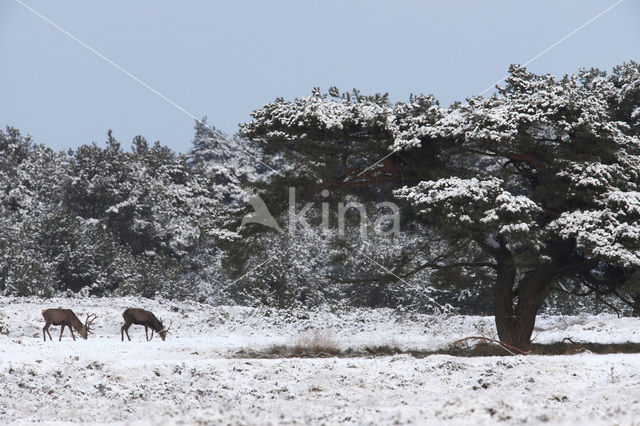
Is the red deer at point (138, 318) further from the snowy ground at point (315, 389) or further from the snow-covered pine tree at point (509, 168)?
the snow-covered pine tree at point (509, 168)

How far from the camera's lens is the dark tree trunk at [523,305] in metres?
15.4

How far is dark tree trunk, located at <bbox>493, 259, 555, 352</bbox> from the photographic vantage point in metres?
15.4

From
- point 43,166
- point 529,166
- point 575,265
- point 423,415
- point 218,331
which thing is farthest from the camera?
point 43,166

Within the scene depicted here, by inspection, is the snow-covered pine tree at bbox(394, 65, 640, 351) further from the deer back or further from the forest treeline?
the deer back

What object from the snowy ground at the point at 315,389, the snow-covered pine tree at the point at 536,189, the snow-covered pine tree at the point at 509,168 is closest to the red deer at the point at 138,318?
the snowy ground at the point at 315,389

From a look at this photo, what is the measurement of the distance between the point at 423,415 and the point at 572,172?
9050 millimetres

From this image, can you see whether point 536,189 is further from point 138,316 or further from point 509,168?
point 138,316

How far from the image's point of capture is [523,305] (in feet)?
50.8

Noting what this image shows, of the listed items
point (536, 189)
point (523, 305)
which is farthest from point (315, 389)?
point (536, 189)

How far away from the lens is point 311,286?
137 feet

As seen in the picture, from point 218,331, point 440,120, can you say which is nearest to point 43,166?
point 218,331

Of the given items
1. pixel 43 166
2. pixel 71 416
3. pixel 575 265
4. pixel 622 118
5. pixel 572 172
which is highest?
pixel 43 166

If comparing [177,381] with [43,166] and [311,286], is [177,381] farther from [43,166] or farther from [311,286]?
[43,166]

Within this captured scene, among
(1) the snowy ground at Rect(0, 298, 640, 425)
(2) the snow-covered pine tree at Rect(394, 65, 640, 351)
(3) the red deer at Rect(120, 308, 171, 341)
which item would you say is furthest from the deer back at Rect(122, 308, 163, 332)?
(2) the snow-covered pine tree at Rect(394, 65, 640, 351)
